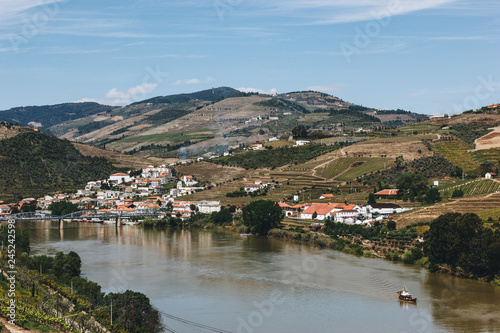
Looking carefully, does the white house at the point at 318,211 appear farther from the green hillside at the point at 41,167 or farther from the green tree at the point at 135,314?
the green hillside at the point at 41,167

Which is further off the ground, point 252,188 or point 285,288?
point 252,188

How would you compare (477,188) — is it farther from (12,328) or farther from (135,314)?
(12,328)

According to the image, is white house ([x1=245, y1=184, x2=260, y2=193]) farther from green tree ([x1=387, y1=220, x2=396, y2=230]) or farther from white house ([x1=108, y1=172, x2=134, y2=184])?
white house ([x1=108, y1=172, x2=134, y2=184])

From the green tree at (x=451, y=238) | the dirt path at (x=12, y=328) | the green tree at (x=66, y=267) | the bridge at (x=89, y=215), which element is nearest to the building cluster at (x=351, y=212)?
the green tree at (x=451, y=238)

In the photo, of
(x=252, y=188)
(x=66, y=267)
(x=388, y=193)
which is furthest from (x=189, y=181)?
(x=66, y=267)

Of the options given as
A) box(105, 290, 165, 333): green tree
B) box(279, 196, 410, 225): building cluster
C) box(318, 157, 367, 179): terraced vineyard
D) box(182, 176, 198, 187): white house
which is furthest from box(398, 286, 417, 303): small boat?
box(182, 176, 198, 187): white house

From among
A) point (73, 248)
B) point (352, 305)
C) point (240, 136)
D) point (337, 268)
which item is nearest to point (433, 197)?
point (337, 268)

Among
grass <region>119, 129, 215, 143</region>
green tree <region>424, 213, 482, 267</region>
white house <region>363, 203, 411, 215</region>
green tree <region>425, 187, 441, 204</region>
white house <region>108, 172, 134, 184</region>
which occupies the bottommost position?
green tree <region>424, 213, 482, 267</region>
